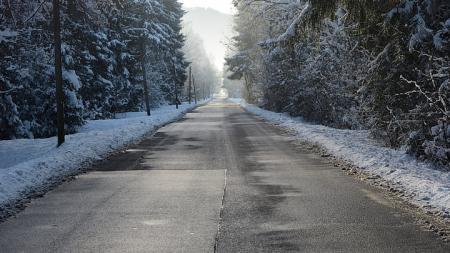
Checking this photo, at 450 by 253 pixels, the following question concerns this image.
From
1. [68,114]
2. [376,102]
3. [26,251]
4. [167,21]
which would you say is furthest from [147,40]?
[26,251]

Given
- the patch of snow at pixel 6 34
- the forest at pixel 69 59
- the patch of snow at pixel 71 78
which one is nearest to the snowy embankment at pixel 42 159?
the forest at pixel 69 59

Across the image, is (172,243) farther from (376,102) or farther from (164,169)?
(376,102)

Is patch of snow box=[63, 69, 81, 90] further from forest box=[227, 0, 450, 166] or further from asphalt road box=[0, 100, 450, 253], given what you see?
asphalt road box=[0, 100, 450, 253]

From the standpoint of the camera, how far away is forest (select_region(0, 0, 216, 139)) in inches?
773

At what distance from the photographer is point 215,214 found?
291 inches

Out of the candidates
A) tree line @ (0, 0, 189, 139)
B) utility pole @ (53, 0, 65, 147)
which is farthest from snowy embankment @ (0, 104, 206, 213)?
tree line @ (0, 0, 189, 139)

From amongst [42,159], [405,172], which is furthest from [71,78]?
[405,172]

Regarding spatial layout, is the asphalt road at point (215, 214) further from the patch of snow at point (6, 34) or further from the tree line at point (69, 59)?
the tree line at point (69, 59)

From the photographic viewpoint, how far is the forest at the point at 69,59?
1962cm

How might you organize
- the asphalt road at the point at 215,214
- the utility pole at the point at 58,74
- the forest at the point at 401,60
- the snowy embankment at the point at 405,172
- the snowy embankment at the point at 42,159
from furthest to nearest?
1. the utility pole at the point at 58,74
2. the forest at the point at 401,60
3. the snowy embankment at the point at 42,159
4. the snowy embankment at the point at 405,172
5. the asphalt road at the point at 215,214

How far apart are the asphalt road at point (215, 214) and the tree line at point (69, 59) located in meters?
9.73

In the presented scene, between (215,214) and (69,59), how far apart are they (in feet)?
64.8

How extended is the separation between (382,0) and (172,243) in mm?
8570

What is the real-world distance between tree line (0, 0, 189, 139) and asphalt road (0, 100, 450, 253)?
9726mm
